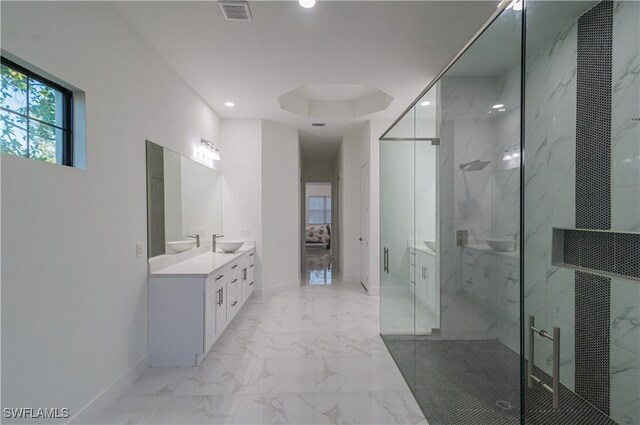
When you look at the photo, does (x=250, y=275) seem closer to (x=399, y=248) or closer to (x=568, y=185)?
(x=399, y=248)

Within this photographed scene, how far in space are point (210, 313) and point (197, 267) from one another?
1.58 feet

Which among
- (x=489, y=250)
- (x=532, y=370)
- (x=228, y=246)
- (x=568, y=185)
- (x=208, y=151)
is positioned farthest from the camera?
(x=208, y=151)

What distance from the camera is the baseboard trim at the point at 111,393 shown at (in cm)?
190

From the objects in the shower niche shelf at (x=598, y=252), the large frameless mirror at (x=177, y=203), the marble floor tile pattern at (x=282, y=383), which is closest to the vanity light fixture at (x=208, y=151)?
the large frameless mirror at (x=177, y=203)

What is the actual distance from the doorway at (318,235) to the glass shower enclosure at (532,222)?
151 inches

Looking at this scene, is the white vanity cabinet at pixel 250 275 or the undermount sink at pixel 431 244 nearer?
the undermount sink at pixel 431 244

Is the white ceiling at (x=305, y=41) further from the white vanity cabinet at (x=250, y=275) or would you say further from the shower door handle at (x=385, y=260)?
the white vanity cabinet at (x=250, y=275)

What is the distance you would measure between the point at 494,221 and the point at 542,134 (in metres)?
1.20

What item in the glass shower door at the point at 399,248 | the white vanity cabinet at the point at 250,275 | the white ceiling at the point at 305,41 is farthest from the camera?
the white vanity cabinet at the point at 250,275

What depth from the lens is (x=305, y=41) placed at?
8.76 feet

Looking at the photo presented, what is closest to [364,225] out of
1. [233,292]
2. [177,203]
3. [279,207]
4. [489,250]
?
[279,207]

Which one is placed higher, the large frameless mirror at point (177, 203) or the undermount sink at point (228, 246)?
the large frameless mirror at point (177, 203)

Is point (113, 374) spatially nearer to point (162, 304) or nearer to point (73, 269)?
point (162, 304)

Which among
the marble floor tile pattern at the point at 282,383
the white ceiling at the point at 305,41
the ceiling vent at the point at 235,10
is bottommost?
the marble floor tile pattern at the point at 282,383
